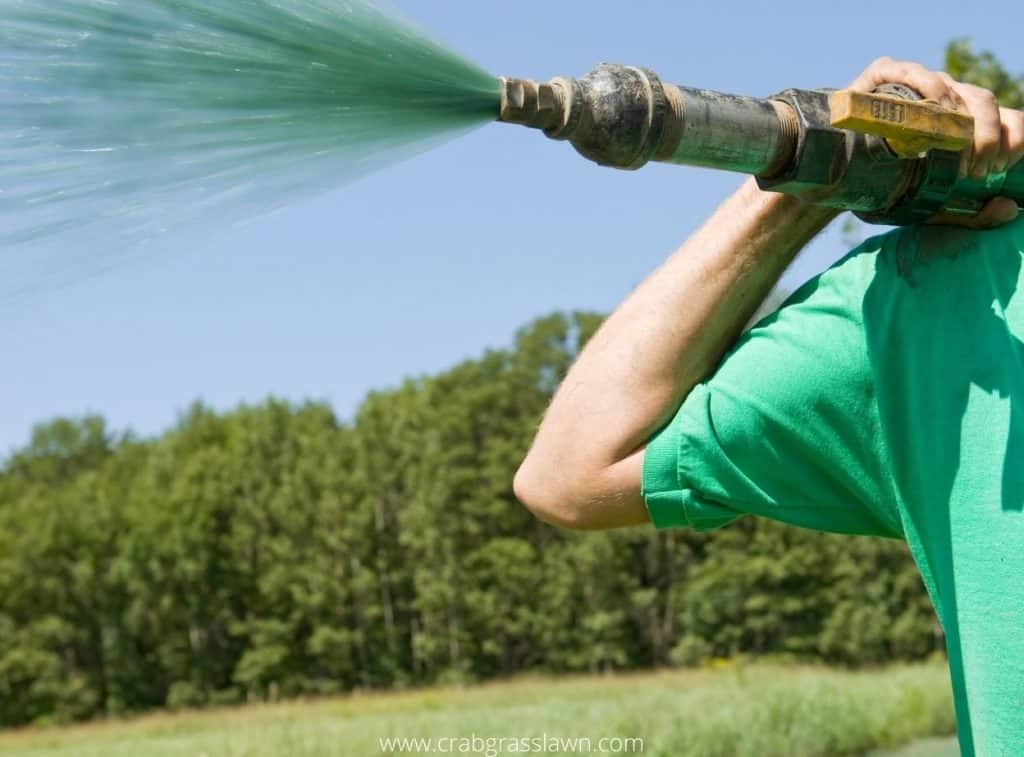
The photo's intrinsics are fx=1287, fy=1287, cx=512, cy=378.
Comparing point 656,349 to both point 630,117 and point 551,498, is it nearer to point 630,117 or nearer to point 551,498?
point 551,498

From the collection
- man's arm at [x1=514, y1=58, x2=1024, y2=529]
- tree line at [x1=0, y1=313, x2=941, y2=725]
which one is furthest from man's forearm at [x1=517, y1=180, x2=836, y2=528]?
tree line at [x1=0, y1=313, x2=941, y2=725]

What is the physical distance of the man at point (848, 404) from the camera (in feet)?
4.36

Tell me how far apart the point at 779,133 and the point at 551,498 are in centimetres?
75

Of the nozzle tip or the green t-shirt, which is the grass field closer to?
the green t-shirt

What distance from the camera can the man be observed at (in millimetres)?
1328

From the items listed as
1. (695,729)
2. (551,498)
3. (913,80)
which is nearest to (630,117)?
(913,80)

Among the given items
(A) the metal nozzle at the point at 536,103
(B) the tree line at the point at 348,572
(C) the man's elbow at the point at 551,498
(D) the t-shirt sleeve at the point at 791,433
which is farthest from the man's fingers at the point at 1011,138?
(B) the tree line at the point at 348,572

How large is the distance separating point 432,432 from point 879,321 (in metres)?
49.6

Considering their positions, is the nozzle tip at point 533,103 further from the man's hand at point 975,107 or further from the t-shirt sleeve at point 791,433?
the t-shirt sleeve at point 791,433

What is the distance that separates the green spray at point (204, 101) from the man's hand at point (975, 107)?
425 mm

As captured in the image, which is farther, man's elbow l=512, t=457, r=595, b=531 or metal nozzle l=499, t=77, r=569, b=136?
man's elbow l=512, t=457, r=595, b=531

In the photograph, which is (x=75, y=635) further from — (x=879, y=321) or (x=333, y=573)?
(x=879, y=321)

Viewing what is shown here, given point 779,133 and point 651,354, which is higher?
point 779,133

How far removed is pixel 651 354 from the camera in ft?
5.53
